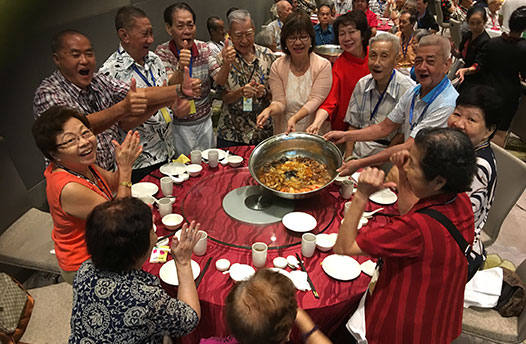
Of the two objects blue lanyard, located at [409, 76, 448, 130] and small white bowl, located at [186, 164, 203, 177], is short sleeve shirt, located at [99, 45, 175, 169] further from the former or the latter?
blue lanyard, located at [409, 76, 448, 130]

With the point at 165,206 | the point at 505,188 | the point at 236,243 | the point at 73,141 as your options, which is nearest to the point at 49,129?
the point at 73,141

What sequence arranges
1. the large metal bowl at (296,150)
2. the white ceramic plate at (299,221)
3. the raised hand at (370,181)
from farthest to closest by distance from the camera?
the large metal bowl at (296,150) < the white ceramic plate at (299,221) < the raised hand at (370,181)

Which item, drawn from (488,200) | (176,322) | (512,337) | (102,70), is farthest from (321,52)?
(176,322)

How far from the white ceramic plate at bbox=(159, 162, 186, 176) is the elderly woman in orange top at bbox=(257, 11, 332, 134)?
817 millimetres

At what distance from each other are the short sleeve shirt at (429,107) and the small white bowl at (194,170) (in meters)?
1.61

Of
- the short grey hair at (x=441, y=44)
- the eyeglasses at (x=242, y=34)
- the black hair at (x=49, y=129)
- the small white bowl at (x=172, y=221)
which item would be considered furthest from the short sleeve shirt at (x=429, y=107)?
the black hair at (x=49, y=129)

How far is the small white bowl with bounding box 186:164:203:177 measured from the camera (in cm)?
271

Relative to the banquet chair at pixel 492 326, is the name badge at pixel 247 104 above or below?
above

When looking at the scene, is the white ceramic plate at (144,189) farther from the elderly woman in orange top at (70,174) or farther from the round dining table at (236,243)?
the elderly woman in orange top at (70,174)

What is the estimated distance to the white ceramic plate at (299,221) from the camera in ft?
7.01

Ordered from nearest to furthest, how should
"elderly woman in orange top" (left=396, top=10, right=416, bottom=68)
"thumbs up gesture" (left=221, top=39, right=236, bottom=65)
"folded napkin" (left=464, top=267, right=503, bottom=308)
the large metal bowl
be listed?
"folded napkin" (left=464, top=267, right=503, bottom=308)
the large metal bowl
"thumbs up gesture" (left=221, top=39, right=236, bottom=65)
"elderly woman in orange top" (left=396, top=10, right=416, bottom=68)

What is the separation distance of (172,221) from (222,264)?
501mm

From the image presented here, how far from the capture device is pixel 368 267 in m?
1.89

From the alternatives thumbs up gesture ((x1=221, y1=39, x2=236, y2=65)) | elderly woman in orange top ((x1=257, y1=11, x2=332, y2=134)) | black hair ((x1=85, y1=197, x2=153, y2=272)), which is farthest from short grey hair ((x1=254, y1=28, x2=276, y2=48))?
black hair ((x1=85, y1=197, x2=153, y2=272))
